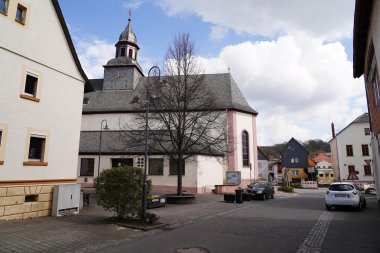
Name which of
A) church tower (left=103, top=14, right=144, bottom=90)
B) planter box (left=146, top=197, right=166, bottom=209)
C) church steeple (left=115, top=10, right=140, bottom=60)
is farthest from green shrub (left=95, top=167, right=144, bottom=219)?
church steeple (left=115, top=10, right=140, bottom=60)

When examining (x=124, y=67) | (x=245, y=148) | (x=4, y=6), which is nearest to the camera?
(x=4, y=6)

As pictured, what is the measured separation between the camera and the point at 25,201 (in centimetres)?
1349

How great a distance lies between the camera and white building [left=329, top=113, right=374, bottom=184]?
52.1 meters

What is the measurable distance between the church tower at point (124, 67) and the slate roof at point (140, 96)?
1046 millimetres

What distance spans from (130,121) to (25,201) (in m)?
20.4

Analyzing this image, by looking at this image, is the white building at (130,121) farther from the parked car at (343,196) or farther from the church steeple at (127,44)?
the parked car at (343,196)

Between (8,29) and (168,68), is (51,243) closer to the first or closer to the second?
(8,29)

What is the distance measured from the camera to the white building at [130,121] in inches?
1203

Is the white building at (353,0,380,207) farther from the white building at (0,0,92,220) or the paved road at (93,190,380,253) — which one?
the white building at (0,0,92,220)

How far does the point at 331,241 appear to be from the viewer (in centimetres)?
931

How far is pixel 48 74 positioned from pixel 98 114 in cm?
2510

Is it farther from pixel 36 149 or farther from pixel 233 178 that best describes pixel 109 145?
pixel 36 149

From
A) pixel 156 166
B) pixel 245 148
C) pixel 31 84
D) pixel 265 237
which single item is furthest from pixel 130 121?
pixel 265 237

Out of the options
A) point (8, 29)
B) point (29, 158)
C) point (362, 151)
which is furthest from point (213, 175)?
point (362, 151)
